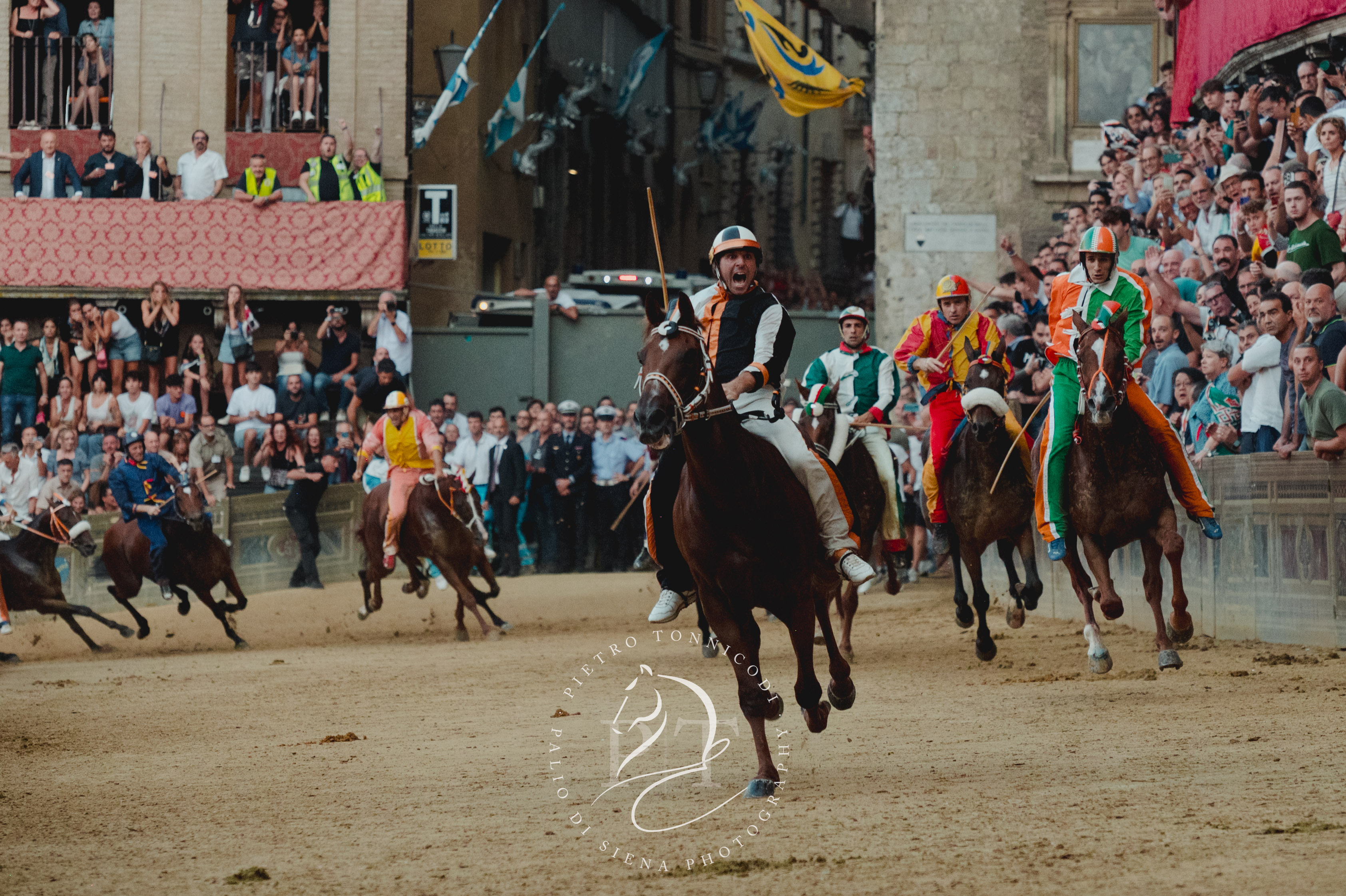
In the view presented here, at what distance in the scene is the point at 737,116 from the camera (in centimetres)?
4438

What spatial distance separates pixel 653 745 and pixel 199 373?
17182mm

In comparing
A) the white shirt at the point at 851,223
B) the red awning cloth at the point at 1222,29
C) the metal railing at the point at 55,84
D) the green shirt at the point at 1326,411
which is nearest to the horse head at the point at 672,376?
the green shirt at the point at 1326,411

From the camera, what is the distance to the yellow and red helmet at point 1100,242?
11.3 metres

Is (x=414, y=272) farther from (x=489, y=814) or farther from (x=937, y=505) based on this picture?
(x=489, y=814)

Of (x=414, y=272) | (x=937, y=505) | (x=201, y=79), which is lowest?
(x=937, y=505)

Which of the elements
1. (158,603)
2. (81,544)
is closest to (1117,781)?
A: (81,544)

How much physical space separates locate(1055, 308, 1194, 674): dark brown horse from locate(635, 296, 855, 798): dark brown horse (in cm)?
302

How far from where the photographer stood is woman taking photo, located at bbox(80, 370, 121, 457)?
23.0 m

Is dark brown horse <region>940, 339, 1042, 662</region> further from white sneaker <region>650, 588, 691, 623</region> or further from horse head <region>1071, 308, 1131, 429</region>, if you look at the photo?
white sneaker <region>650, 588, 691, 623</region>

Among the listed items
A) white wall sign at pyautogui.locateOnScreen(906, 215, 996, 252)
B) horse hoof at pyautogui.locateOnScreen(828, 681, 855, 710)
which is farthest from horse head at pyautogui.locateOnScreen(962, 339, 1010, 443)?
white wall sign at pyautogui.locateOnScreen(906, 215, 996, 252)

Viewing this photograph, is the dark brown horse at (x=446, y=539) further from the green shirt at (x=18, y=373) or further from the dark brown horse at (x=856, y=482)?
the green shirt at (x=18, y=373)

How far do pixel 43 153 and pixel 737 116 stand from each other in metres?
21.2

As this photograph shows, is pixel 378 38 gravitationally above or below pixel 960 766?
above

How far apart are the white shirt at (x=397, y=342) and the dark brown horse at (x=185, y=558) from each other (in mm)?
8178
